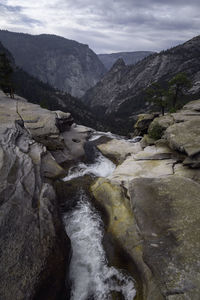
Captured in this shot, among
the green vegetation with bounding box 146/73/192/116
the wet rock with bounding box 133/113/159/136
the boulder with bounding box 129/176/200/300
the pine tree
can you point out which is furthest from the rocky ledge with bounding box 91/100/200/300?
the pine tree

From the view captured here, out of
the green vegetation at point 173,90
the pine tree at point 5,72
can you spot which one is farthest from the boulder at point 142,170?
the pine tree at point 5,72

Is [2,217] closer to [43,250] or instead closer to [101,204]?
[43,250]

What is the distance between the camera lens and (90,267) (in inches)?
476

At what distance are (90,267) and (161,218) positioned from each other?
6141 millimetres

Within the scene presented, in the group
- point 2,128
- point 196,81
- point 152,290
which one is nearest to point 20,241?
point 152,290

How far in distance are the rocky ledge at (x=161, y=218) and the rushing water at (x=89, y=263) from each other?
1.08m

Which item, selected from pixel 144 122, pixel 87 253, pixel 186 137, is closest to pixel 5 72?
pixel 144 122

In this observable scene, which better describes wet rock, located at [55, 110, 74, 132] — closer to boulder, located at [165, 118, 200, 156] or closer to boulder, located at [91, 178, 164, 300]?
boulder, located at [91, 178, 164, 300]

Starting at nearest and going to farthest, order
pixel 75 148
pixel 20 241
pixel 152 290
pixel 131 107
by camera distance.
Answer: pixel 152 290 → pixel 20 241 → pixel 75 148 → pixel 131 107

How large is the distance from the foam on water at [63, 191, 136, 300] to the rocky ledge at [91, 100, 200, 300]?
1070mm

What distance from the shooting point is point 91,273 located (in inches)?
462

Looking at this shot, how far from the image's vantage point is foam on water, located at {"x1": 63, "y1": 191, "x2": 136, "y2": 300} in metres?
10.7

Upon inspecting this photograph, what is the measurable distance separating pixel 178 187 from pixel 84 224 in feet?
29.3

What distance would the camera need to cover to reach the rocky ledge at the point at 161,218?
9016mm
